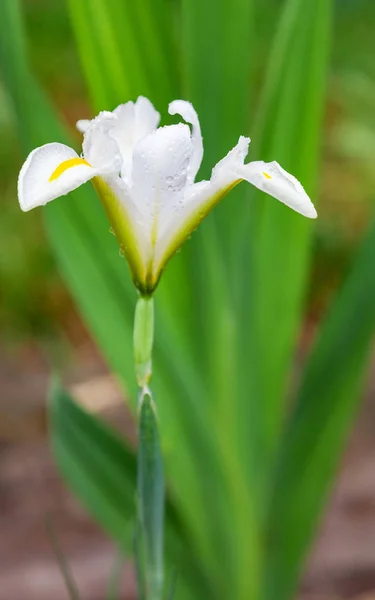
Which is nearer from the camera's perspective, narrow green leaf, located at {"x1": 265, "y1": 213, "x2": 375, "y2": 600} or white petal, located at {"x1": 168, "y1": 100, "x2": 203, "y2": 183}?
white petal, located at {"x1": 168, "y1": 100, "x2": 203, "y2": 183}

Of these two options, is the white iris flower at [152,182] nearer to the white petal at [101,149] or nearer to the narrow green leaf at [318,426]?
the white petal at [101,149]

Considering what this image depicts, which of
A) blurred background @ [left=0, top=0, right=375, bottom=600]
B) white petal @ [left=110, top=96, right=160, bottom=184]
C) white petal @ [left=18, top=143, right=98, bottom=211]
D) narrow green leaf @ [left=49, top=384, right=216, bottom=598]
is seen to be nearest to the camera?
white petal @ [left=18, top=143, right=98, bottom=211]

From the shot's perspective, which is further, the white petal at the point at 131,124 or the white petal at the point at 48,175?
the white petal at the point at 131,124

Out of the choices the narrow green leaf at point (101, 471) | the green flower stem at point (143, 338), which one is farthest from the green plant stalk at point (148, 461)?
the narrow green leaf at point (101, 471)

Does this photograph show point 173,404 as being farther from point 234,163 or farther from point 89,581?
point 89,581

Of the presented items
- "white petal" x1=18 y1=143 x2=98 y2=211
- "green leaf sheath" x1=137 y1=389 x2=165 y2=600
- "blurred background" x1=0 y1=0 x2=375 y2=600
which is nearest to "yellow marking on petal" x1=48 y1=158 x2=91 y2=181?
"white petal" x1=18 y1=143 x2=98 y2=211

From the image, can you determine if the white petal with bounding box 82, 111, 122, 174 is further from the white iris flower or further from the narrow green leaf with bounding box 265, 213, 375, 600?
the narrow green leaf with bounding box 265, 213, 375, 600

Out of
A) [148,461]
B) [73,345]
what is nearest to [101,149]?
[148,461]
